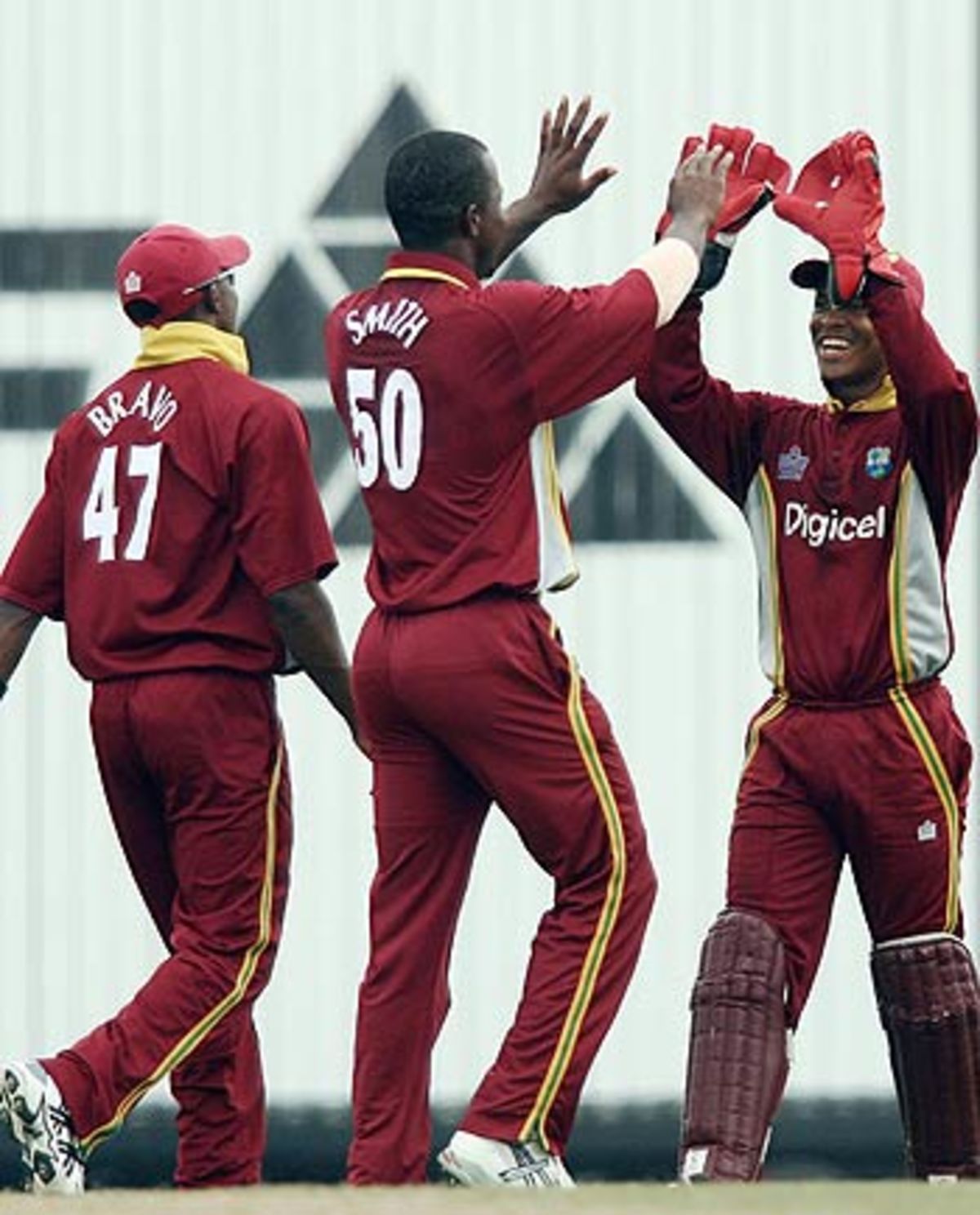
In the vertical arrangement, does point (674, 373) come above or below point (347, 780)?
above

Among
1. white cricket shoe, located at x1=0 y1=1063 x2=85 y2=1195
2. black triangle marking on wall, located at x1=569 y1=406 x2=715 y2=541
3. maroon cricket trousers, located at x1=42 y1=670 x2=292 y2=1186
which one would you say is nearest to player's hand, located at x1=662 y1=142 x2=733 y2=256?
maroon cricket trousers, located at x1=42 y1=670 x2=292 y2=1186

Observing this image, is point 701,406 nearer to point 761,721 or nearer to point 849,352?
point 849,352

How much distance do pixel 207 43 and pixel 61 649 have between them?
174 cm

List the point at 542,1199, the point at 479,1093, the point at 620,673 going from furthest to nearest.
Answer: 1. the point at 620,673
2. the point at 479,1093
3. the point at 542,1199

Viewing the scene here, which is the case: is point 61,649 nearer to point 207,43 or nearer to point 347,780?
point 347,780

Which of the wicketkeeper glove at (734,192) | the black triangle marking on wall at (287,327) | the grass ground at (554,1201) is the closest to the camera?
the grass ground at (554,1201)

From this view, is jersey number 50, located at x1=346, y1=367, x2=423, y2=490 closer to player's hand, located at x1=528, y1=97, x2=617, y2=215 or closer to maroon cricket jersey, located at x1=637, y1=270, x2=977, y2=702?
player's hand, located at x1=528, y1=97, x2=617, y2=215

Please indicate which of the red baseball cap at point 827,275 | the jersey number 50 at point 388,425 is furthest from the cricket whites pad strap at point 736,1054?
the red baseball cap at point 827,275

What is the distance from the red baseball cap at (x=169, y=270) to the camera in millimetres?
10664

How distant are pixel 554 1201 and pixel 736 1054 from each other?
1733 mm

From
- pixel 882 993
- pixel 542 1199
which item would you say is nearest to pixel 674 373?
pixel 882 993

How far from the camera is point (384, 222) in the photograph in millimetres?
14180

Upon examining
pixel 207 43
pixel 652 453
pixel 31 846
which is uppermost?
pixel 207 43

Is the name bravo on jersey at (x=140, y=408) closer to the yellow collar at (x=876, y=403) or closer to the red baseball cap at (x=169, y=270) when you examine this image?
the red baseball cap at (x=169, y=270)
